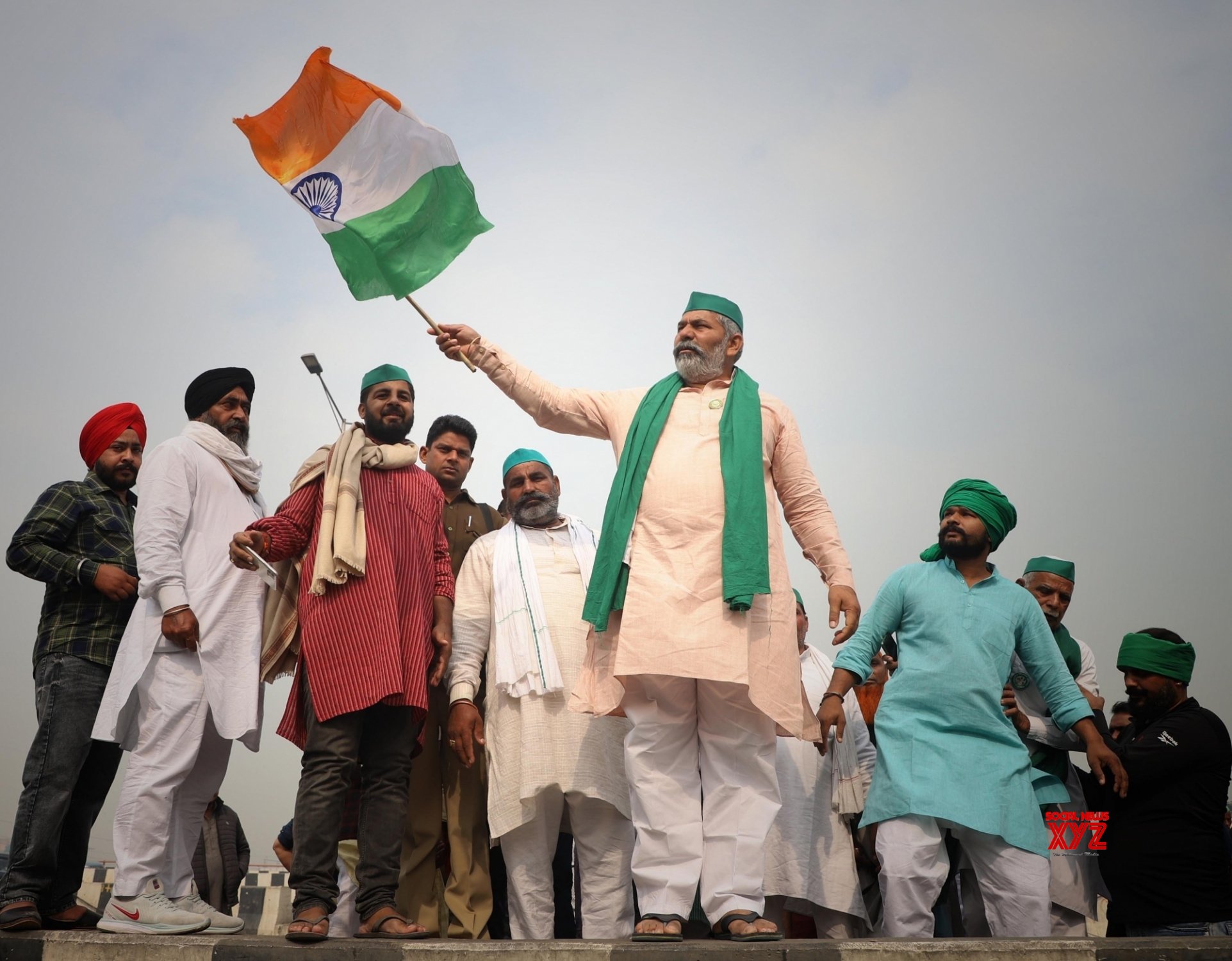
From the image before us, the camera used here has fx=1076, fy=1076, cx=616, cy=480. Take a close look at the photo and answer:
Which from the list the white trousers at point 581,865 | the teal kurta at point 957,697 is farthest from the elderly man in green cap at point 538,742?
the teal kurta at point 957,697

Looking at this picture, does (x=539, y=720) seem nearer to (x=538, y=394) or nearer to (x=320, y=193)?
(x=538, y=394)

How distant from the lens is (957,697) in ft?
15.1

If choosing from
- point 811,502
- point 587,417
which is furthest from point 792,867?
point 587,417

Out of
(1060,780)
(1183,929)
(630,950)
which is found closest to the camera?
(630,950)

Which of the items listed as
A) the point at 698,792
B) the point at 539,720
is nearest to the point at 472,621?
the point at 539,720

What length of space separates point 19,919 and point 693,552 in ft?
9.13

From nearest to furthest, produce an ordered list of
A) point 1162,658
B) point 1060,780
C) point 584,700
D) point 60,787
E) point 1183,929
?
point 584,700, point 60,787, point 1183,929, point 1060,780, point 1162,658

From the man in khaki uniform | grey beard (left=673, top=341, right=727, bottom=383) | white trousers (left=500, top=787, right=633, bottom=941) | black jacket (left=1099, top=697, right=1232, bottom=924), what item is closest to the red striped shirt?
the man in khaki uniform

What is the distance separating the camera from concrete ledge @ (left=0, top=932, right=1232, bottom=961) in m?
3.25

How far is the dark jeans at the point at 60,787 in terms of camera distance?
4.05 m

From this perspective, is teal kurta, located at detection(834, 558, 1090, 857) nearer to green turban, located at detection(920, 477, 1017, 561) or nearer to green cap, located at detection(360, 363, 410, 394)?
green turban, located at detection(920, 477, 1017, 561)

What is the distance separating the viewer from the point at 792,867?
16.9ft

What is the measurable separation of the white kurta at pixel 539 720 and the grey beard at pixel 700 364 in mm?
1200

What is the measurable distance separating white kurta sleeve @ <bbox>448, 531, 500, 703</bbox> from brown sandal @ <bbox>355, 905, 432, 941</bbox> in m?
1.03
